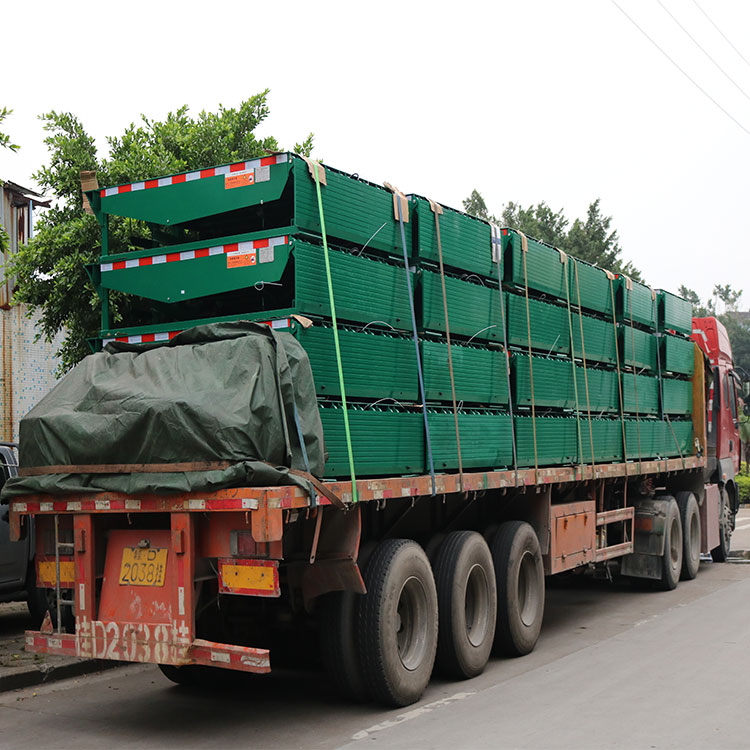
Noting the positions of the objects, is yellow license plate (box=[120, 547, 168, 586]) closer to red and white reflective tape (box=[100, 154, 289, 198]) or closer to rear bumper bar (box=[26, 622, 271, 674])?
rear bumper bar (box=[26, 622, 271, 674])

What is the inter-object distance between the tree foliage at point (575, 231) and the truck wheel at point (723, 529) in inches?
1256

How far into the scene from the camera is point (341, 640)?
662cm

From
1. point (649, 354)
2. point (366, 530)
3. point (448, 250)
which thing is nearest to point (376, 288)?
point (448, 250)

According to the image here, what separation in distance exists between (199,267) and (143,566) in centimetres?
217

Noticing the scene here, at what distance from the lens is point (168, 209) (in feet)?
24.0

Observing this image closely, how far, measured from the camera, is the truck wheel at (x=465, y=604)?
299 inches

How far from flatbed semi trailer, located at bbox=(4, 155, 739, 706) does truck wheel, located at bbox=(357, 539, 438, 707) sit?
0.05 ft

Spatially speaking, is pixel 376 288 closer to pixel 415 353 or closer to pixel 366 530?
pixel 415 353

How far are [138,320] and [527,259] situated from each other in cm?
365

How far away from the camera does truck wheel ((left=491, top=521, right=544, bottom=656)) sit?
337 inches

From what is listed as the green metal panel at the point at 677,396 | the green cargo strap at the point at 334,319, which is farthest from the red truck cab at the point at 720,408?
the green cargo strap at the point at 334,319

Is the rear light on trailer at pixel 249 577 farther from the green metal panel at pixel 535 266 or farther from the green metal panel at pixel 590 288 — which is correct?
the green metal panel at pixel 590 288

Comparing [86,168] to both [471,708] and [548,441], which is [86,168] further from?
[471,708]

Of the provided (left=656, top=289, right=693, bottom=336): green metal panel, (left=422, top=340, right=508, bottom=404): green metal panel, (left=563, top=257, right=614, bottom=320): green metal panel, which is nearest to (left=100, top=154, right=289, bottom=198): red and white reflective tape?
(left=422, top=340, right=508, bottom=404): green metal panel
